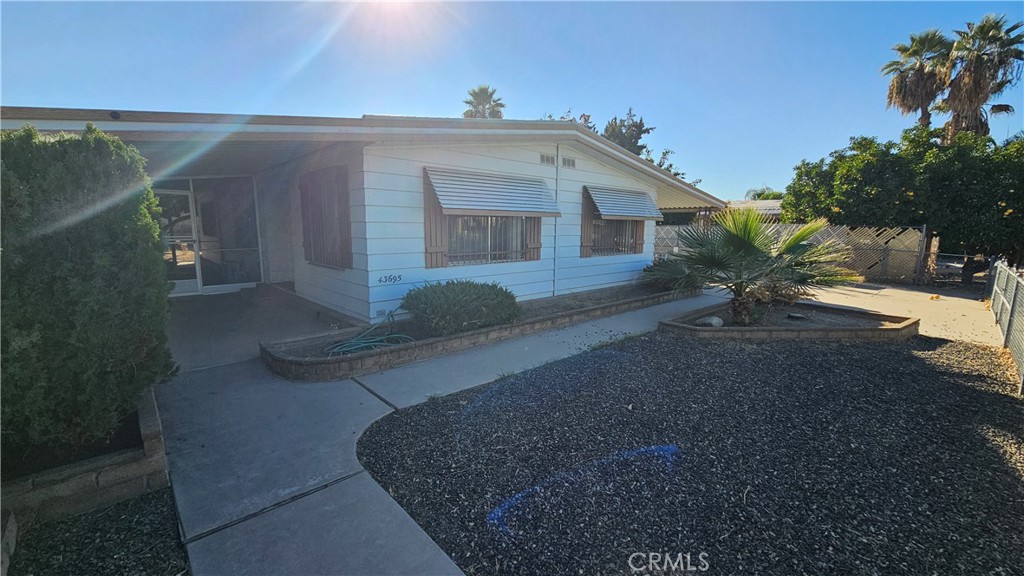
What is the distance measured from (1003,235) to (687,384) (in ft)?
45.9

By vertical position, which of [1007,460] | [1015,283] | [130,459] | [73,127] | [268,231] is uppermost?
[73,127]

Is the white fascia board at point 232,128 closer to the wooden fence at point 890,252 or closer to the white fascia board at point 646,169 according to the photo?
the white fascia board at point 646,169

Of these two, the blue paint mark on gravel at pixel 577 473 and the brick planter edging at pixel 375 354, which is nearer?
the blue paint mark on gravel at pixel 577 473

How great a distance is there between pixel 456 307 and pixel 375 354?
1.28m

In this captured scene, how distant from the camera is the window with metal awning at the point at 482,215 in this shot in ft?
21.4

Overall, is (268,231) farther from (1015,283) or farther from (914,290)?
(914,290)

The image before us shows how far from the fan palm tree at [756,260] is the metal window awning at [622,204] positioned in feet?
9.25

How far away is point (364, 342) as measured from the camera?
5.18 metres

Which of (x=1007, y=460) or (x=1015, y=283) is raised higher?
(x=1015, y=283)

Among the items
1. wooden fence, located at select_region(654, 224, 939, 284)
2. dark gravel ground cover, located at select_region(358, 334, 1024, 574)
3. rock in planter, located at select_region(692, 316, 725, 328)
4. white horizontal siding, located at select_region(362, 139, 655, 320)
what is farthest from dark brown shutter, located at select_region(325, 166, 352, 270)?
wooden fence, located at select_region(654, 224, 939, 284)

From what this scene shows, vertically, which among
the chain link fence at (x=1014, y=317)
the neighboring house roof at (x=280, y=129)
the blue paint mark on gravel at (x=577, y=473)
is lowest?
the blue paint mark on gravel at (x=577, y=473)

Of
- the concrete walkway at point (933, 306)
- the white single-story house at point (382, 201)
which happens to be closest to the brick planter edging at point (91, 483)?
the white single-story house at point (382, 201)

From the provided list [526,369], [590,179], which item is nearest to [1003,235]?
[590,179]

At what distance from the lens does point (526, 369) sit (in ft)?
16.3
